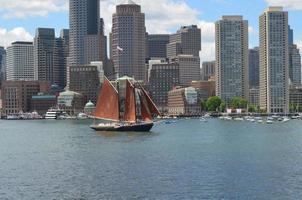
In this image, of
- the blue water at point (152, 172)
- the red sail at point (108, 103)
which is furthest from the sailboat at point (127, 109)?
the blue water at point (152, 172)

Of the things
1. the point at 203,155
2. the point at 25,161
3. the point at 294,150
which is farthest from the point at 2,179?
the point at 294,150

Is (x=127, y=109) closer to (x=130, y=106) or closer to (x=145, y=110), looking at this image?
(x=130, y=106)

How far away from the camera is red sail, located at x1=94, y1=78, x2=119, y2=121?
18062 cm

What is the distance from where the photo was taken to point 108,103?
182 meters

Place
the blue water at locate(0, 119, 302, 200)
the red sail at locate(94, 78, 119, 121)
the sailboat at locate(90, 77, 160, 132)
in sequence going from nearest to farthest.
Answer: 1. the blue water at locate(0, 119, 302, 200)
2. the sailboat at locate(90, 77, 160, 132)
3. the red sail at locate(94, 78, 119, 121)

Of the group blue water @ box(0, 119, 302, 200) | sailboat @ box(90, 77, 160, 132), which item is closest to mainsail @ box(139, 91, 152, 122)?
sailboat @ box(90, 77, 160, 132)

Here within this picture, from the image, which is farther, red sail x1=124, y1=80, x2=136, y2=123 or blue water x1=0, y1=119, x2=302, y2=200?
red sail x1=124, y1=80, x2=136, y2=123

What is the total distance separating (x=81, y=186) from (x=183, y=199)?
13.7 metres

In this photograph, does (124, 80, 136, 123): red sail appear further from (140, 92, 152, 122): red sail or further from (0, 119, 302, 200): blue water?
(0, 119, 302, 200): blue water

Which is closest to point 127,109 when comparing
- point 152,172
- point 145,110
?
point 145,110

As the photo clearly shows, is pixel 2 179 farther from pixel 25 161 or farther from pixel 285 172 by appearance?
pixel 285 172

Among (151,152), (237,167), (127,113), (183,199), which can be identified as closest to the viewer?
(183,199)

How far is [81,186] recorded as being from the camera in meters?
77.6

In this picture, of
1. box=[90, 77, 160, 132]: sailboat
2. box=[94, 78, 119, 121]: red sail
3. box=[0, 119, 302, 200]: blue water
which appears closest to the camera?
box=[0, 119, 302, 200]: blue water
